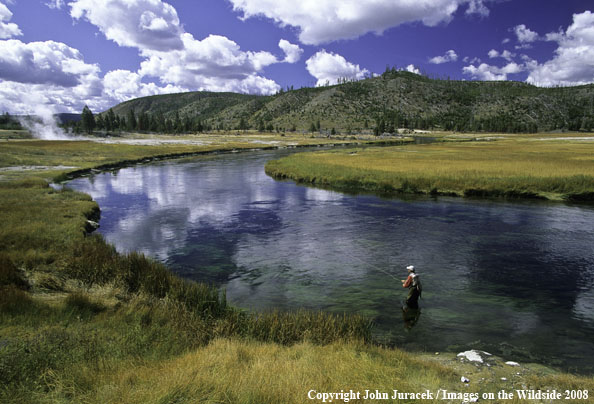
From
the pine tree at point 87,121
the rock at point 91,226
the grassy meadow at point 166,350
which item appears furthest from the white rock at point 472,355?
the pine tree at point 87,121

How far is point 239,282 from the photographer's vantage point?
1711cm

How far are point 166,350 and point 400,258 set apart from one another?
14.9 metres

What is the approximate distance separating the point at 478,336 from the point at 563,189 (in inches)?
1270

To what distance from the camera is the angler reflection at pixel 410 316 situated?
43.2ft

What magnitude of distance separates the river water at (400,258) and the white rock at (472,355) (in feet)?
2.32

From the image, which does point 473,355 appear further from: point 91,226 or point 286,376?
point 91,226

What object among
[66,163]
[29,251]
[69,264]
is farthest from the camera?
[66,163]

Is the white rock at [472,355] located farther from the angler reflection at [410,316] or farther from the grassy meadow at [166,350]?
the angler reflection at [410,316]

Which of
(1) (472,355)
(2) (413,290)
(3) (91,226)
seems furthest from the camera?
(3) (91,226)

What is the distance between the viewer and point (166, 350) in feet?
28.0

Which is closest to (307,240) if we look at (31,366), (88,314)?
(88,314)

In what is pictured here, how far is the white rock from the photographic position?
1024 cm

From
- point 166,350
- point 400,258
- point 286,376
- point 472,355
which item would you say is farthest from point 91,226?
point 472,355

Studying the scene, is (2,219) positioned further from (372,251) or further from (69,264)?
(372,251)
